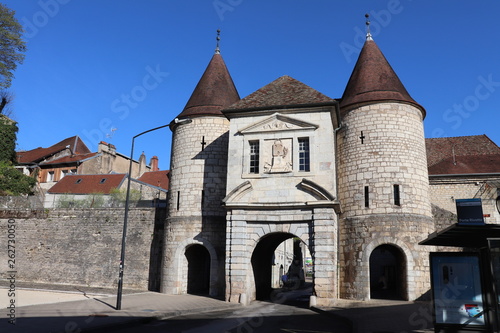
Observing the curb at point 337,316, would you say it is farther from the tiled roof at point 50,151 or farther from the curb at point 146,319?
the tiled roof at point 50,151

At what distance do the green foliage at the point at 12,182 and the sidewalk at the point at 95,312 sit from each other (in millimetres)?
19504

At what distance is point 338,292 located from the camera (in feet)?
58.7

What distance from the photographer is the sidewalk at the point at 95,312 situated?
32.4ft

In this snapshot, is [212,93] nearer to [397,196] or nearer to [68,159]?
[397,196]

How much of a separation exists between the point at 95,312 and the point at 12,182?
81.9 feet

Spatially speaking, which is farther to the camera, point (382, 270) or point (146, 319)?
point (382, 270)

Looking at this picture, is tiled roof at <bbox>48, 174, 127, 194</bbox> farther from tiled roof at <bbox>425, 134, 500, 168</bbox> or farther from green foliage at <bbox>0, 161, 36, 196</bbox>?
tiled roof at <bbox>425, 134, 500, 168</bbox>

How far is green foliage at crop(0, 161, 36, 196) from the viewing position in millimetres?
32375

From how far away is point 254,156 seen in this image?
18.4 metres

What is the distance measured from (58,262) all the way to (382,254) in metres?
19.4

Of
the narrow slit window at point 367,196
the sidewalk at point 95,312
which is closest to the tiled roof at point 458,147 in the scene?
the narrow slit window at point 367,196

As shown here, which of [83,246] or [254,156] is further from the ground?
[254,156]

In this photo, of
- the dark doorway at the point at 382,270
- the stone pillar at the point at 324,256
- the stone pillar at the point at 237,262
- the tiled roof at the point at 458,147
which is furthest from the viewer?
the tiled roof at the point at 458,147

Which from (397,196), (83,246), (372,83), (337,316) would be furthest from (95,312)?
(372,83)
